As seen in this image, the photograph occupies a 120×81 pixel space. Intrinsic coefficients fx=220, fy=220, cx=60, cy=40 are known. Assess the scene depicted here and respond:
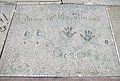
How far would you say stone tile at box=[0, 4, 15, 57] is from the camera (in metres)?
2.98

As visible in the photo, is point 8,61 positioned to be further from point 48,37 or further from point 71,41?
point 71,41

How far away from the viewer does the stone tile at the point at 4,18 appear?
2.98 meters

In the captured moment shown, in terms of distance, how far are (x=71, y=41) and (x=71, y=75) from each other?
0.58 meters

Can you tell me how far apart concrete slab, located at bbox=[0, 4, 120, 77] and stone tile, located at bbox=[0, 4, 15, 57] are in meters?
0.09

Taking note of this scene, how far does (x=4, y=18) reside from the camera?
128 inches

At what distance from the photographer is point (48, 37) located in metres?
2.98

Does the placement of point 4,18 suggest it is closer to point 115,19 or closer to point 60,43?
point 60,43

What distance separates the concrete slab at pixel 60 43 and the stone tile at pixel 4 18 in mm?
89

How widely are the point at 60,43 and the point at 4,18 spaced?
972mm
